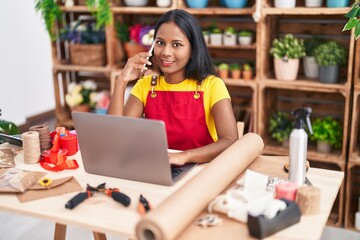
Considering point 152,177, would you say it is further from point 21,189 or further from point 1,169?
point 1,169

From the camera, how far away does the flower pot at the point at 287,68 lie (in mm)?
2832

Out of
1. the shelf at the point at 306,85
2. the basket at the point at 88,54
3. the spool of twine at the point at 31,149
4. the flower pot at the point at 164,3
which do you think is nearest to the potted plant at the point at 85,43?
the basket at the point at 88,54

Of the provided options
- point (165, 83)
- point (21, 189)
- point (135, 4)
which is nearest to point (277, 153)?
point (165, 83)

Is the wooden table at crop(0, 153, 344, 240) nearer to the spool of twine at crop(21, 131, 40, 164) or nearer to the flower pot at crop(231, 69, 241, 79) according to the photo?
the spool of twine at crop(21, 131, 40, 164)

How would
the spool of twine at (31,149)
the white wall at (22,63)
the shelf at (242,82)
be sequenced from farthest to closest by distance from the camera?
the white wall at (22,63) < the shelf at (242,82) < the spool of twine at (31,149)

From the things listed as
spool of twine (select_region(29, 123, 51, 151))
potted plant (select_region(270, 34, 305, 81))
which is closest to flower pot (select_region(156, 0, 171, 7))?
potted plant (select_region(270, 34, 305, 81))

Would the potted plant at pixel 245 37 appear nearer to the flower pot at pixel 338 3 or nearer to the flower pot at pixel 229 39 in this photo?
the flower pot at pixel 229 39

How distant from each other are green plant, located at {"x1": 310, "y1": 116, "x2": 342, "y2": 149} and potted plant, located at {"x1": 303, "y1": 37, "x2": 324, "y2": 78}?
30 cm

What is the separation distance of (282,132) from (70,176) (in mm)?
1850

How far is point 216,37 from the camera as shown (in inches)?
121

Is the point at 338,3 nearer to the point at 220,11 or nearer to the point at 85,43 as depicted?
the point at 220,11

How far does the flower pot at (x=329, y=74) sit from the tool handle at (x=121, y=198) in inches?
72.9

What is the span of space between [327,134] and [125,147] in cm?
184

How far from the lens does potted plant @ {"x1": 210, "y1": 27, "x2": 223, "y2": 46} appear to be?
3.07 metres
